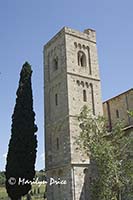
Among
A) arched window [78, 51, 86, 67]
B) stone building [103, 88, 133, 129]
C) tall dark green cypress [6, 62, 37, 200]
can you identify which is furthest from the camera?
stone building [103, 88, 133, 129]

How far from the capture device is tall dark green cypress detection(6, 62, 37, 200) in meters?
21.3

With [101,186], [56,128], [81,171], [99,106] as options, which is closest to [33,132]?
[56,128]

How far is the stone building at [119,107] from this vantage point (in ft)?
90.9

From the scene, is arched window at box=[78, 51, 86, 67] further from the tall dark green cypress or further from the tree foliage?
the tree foliage

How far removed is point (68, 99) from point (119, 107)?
24.2 feet

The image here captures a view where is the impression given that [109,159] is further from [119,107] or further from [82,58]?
[82,58]

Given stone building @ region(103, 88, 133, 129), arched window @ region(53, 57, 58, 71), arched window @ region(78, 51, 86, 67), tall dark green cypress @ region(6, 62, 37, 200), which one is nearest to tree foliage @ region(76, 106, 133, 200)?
tall dark green cypress @ region(6, 62, 37, 200)

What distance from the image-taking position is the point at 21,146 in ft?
72.3

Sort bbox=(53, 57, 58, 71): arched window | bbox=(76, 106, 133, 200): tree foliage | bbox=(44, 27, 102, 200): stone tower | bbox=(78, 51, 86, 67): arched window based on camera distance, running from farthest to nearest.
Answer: bbox=(53, 57, 58, 71): arched window → bbox=(78, 51, 86, 67): arched window → bbox=(44, 27, 102, 200): stone tower → bbox=(76, 106, 133, 200): tree foliage

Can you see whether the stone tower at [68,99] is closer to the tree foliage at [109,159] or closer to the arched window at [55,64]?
the arched window at [55,64]

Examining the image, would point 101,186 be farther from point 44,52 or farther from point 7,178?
point 44,52

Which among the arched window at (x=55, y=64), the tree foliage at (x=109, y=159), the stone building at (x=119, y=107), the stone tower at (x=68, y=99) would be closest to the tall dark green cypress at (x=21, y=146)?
the stone tower at (x=68, y=99)

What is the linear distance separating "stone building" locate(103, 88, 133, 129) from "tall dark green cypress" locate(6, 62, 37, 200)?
344 inches

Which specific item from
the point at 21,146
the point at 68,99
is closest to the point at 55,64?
the point at 68,99
